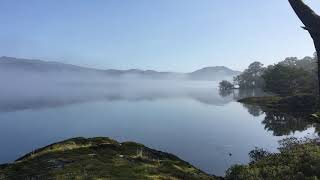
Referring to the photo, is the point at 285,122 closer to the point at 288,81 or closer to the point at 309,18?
the point at 288,81

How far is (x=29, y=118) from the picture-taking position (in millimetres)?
100750

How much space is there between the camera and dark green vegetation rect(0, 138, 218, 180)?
22609 mm

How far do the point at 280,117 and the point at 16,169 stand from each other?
8601 cm

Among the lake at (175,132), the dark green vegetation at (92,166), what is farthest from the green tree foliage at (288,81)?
the dark green vegetation at (92,166)

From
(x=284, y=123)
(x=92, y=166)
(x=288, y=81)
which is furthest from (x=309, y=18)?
(x=288, y=81)

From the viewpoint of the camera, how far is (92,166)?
24906 mm

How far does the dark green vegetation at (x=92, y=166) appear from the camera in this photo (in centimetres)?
2261

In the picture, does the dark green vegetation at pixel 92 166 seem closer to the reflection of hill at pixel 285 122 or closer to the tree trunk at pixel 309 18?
the tree trunk at pixel 309 18

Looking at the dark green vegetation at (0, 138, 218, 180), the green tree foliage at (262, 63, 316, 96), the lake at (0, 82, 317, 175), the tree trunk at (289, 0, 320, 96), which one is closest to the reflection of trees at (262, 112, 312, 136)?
the lake at (0, 82, 317, 175)

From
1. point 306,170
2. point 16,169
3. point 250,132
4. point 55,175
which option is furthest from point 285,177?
point 250,132

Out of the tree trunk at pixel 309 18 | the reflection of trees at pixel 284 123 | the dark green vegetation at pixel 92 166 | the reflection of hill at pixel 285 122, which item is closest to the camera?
the tree trunk at pixel 309 18

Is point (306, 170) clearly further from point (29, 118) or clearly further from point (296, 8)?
point (29, 118)

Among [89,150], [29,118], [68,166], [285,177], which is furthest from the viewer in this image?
[29,118]

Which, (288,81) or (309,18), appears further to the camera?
(288,81)
